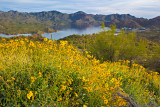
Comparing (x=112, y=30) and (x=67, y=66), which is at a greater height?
(x=112, y=30)

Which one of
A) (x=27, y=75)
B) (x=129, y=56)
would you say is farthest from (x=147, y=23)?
(x=27, y=75)

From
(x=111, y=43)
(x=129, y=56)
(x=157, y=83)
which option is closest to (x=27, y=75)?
(x=157, y=83)

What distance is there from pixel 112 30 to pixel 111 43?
98cm

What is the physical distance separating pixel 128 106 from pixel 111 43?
20.7 feet

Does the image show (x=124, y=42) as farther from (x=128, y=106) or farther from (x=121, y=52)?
(x=128, y=106)

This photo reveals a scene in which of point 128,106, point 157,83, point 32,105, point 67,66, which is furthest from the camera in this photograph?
point 157,83

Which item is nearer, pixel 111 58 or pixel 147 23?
pixel 111 58

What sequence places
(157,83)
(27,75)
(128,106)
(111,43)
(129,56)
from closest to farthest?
(27,75) → (128,106) → (157,83) → (111,43) → (129,56)

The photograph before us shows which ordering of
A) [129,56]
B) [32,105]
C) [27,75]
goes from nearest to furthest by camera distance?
[32,105] < [27,75] < [129,56]

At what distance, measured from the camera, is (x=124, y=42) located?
8.83m

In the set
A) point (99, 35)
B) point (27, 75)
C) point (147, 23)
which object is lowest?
point (27, 75)

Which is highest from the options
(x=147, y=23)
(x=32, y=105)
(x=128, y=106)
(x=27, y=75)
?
(x=147, y=23)

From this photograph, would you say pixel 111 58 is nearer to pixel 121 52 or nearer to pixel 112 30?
pixel 121 52

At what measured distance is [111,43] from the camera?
8.69 metres
